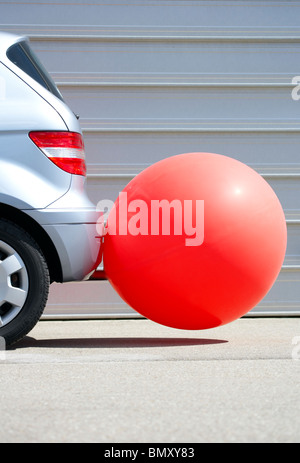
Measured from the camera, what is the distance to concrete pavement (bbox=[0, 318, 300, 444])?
7.88 ft

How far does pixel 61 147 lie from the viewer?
422cm

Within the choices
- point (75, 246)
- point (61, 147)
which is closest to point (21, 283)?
point (75, 246)

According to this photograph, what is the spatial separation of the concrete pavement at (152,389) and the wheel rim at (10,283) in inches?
8.7

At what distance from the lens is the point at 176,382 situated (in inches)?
128

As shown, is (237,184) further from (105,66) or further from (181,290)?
(105,66)

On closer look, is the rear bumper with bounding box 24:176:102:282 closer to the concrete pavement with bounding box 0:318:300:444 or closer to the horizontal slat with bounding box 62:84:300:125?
the concrete pavement with bounding box 0:318:300:444

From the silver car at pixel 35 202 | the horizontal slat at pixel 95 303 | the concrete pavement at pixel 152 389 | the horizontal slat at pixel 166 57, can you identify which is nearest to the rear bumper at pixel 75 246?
the silver car at pixel 35 202

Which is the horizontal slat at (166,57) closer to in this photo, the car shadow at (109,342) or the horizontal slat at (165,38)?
the horizontal slat at (165,38)

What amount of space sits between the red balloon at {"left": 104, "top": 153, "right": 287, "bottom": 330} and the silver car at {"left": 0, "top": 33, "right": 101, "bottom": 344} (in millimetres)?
243

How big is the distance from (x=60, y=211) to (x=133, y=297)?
2.07ft

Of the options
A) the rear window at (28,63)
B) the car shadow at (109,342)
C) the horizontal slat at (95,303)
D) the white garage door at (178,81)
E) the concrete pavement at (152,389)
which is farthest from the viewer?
the white garage door at (178,81)

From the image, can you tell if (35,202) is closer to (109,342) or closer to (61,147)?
(61,147)

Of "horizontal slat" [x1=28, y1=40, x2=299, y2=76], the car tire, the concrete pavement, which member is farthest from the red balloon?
"horizontal slat" [x1=28, y1=40, x2=299, y2=76]

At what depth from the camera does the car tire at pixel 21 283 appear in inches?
162
